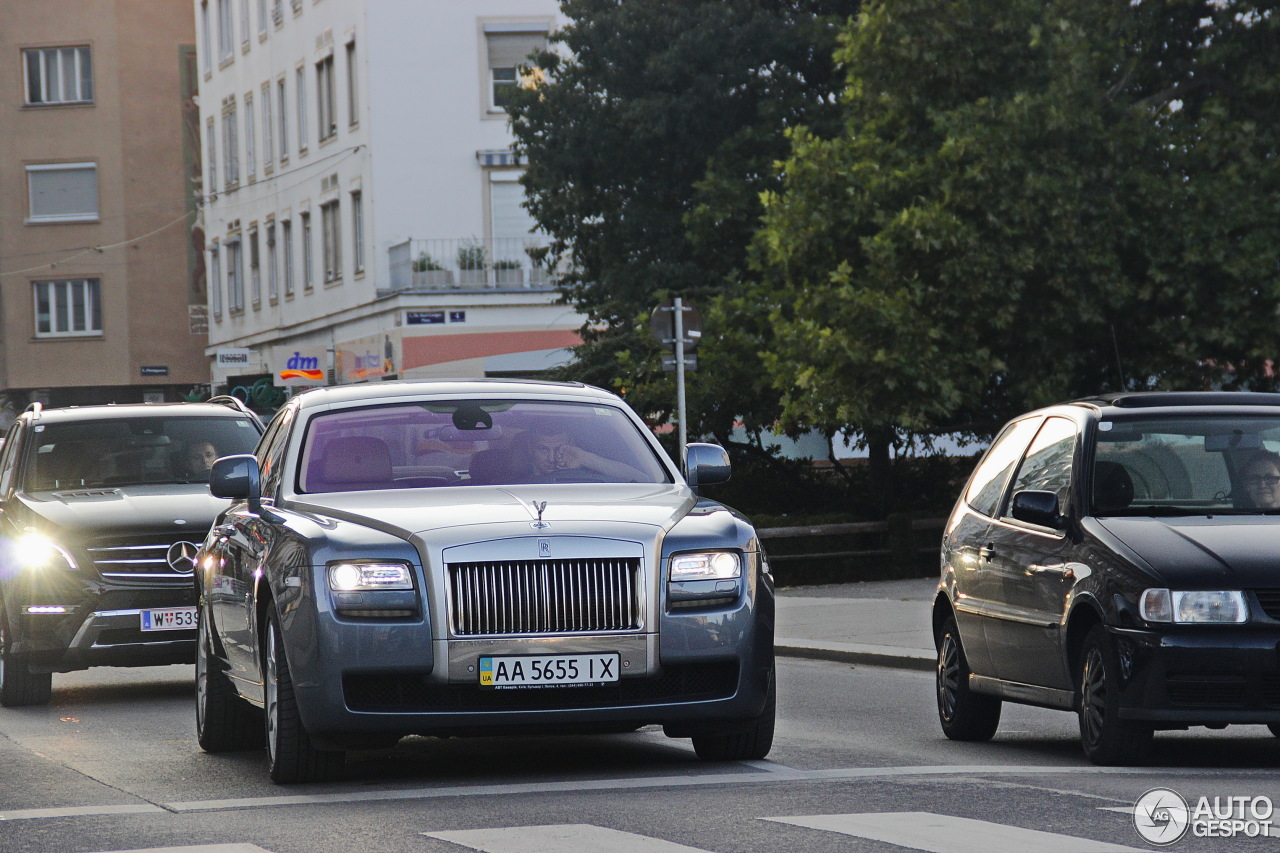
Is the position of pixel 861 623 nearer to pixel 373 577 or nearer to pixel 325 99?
pixel 373 577

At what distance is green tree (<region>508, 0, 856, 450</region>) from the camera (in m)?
33.1

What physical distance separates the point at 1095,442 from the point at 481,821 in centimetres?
381

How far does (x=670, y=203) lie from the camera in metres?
35.6

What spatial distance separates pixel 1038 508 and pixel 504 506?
2.50 meters

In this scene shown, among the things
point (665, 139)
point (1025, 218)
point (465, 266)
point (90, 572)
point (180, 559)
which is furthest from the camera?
point (465, 266)

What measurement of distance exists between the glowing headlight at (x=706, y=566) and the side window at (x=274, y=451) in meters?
2.06

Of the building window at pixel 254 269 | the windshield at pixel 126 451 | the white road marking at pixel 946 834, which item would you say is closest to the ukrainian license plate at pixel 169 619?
the windshield at pixel 126 451

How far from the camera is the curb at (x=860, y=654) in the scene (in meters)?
16.2

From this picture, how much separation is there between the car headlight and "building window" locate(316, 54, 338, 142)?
45.9m

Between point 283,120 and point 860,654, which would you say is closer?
point 860,654

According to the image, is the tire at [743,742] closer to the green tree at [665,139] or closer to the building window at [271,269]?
the green tree at [665,139]

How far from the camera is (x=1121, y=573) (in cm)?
922

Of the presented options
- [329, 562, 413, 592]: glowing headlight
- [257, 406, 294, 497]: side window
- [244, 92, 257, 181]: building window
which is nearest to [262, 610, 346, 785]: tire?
[329, 562, 413, 592]: glowing headlight

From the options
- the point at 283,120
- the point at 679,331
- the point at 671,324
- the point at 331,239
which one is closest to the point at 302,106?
the point at 283,120
